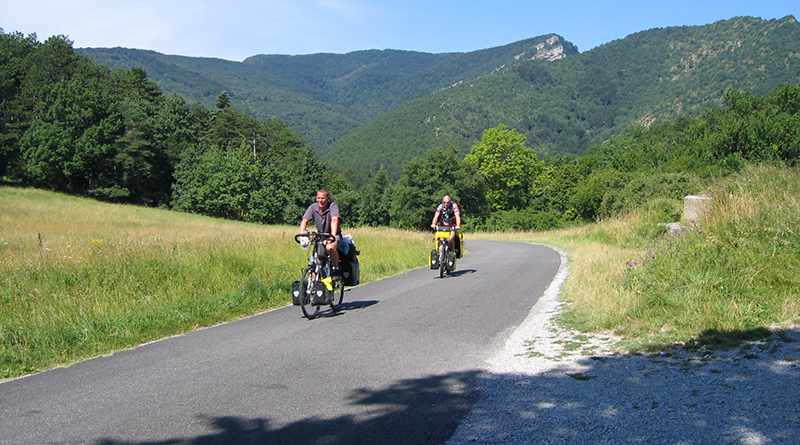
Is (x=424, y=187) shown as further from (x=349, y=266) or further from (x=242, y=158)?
(x=349, y=266)

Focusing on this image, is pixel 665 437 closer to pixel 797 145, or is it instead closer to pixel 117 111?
pixel 797 145

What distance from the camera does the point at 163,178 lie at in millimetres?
82188

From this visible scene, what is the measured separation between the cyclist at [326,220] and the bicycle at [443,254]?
576 centimetres

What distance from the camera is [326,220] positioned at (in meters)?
10.4

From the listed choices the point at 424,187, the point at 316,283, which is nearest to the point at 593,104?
the point at 424,187

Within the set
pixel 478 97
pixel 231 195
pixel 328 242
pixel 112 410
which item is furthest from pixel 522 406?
pixel 478 97

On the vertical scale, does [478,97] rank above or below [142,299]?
above

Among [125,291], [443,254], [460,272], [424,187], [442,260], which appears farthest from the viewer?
[424,187]

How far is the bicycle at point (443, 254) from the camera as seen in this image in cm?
1580

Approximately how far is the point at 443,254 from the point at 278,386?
10602 millimetres

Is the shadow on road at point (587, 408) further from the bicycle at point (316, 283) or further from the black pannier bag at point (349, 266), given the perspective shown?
the black pannier bag at point (349, 266)

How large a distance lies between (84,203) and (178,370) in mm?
57842

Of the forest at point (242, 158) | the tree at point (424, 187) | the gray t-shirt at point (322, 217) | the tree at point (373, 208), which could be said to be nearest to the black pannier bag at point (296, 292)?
the gray t-shirt at point (322, 217)

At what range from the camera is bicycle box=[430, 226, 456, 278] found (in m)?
15.8
